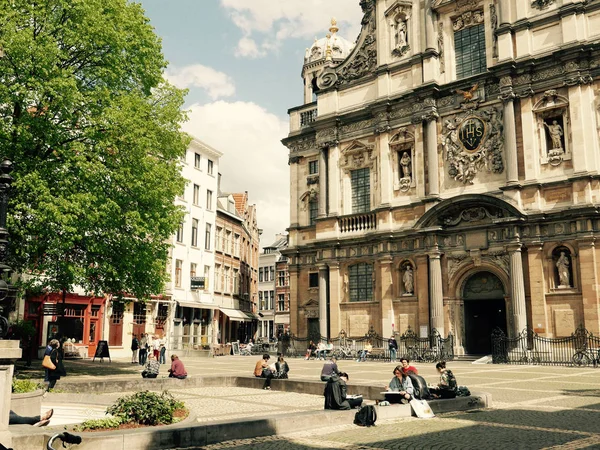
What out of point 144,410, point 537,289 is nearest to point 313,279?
point 537,289

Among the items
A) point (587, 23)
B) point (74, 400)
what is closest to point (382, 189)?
point (587, 23)

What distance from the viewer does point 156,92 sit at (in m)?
25.6

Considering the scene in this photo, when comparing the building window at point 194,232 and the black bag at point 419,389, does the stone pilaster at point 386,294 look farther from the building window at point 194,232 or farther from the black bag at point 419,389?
the black bag at point 419,389

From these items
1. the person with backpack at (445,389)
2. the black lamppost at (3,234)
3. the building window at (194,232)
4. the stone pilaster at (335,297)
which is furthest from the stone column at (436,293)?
the black lamppost at (3,234)

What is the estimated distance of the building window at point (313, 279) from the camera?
A: 1697 inches

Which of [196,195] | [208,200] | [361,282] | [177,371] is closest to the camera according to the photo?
[177,371]

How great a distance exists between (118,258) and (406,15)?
27.3 m

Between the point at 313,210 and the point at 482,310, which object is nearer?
the point at 482,310

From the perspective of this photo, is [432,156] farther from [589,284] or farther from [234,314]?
[234,314]

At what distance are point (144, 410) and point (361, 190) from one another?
106 feet

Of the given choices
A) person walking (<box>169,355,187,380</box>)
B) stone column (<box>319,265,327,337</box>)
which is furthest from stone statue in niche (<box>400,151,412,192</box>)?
person walking (<box>169,355,187,380</box>)

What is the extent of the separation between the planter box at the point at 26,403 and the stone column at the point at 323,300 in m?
29.3

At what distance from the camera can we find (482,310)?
3547 centimetres

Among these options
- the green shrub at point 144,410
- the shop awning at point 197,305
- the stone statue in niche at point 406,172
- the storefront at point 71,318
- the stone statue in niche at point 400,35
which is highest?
the stone statue in niche at point 400,35
